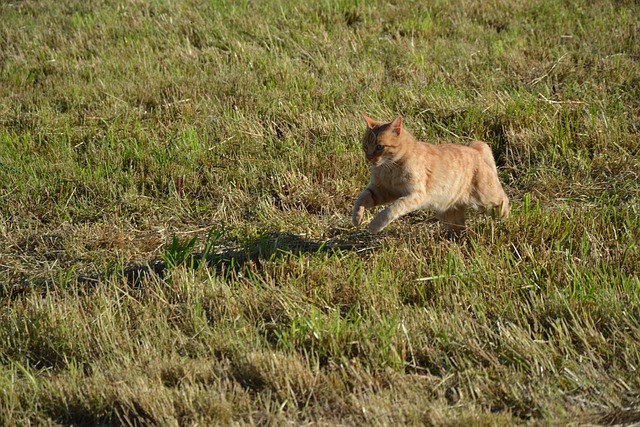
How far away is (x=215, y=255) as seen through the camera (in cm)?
546

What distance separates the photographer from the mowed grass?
3992 mm

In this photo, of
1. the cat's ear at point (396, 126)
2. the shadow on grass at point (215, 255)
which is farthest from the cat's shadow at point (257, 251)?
the cat's ear at point (396, 126)

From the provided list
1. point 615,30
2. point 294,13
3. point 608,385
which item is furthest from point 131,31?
point 608,385

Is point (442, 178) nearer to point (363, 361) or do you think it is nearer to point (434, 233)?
point (434, 233)

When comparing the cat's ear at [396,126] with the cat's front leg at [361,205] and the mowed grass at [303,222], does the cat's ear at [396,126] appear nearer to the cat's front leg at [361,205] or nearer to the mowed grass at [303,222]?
the cat's front leg at [361,205]

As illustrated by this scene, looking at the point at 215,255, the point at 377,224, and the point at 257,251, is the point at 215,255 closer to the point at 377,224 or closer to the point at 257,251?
the point at 257,251

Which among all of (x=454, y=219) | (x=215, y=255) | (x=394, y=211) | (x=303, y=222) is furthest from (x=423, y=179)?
(x=215, y=255)

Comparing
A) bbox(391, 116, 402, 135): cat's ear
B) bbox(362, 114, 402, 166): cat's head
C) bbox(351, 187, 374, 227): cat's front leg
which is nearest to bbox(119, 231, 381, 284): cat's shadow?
bbox(351, 187, 374, 227): cat's front leg

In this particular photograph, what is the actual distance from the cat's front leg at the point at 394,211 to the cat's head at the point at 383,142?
263 millimetres

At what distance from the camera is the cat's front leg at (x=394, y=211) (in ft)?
16.6

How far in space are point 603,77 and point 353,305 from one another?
14.0ft

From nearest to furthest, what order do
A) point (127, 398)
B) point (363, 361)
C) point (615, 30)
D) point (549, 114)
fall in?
point (127, 398)
point (363, 361)
point (549, 114)
point (615, 30)

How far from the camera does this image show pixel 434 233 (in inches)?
222

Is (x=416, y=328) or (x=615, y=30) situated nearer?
(x=416, y=328)
